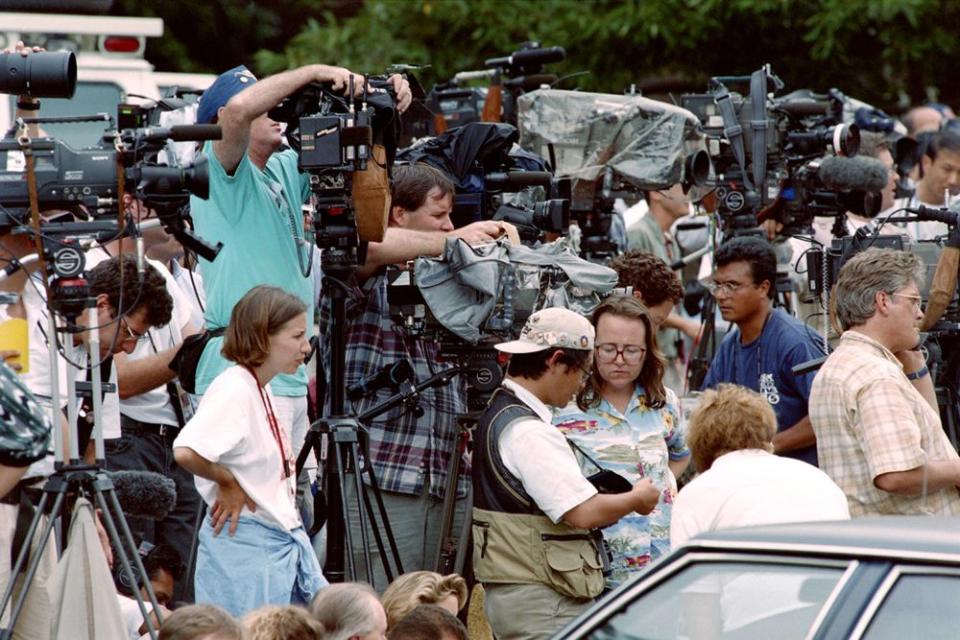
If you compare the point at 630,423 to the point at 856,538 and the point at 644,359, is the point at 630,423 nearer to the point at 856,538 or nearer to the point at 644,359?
the point at 644,359

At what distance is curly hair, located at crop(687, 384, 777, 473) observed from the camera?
5.43m

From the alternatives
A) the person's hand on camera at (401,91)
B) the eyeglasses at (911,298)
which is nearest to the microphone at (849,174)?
the eyeglasses at (911,298)

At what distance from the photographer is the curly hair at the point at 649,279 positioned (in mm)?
7383

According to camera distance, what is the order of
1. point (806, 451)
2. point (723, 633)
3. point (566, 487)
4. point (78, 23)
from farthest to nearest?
point (78, 23) → point (806, 451) → point (566, 487) → point (723, 633)

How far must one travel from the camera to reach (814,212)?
854 centimetres

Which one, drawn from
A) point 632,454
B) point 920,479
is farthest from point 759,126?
point 920,479

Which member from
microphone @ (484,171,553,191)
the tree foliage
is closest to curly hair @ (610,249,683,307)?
microphone @ (484,171,553,191)

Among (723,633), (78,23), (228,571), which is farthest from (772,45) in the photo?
(723,633)

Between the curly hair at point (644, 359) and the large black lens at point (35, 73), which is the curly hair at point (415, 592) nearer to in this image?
the curly hair at point (644, 359)

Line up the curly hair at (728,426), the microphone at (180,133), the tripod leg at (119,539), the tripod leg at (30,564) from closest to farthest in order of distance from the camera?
the tripod leg at (30,564) < the tripod leg at (119,539) < the microphone at (180,133) < the curly hair at (728,426)

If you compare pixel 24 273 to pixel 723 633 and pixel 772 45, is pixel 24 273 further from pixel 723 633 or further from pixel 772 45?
pixel 772 45

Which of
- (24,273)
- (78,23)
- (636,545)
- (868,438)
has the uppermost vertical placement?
(78,23)

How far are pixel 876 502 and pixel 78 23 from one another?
6427mm

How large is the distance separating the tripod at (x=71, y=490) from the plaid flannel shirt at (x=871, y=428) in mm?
2397
